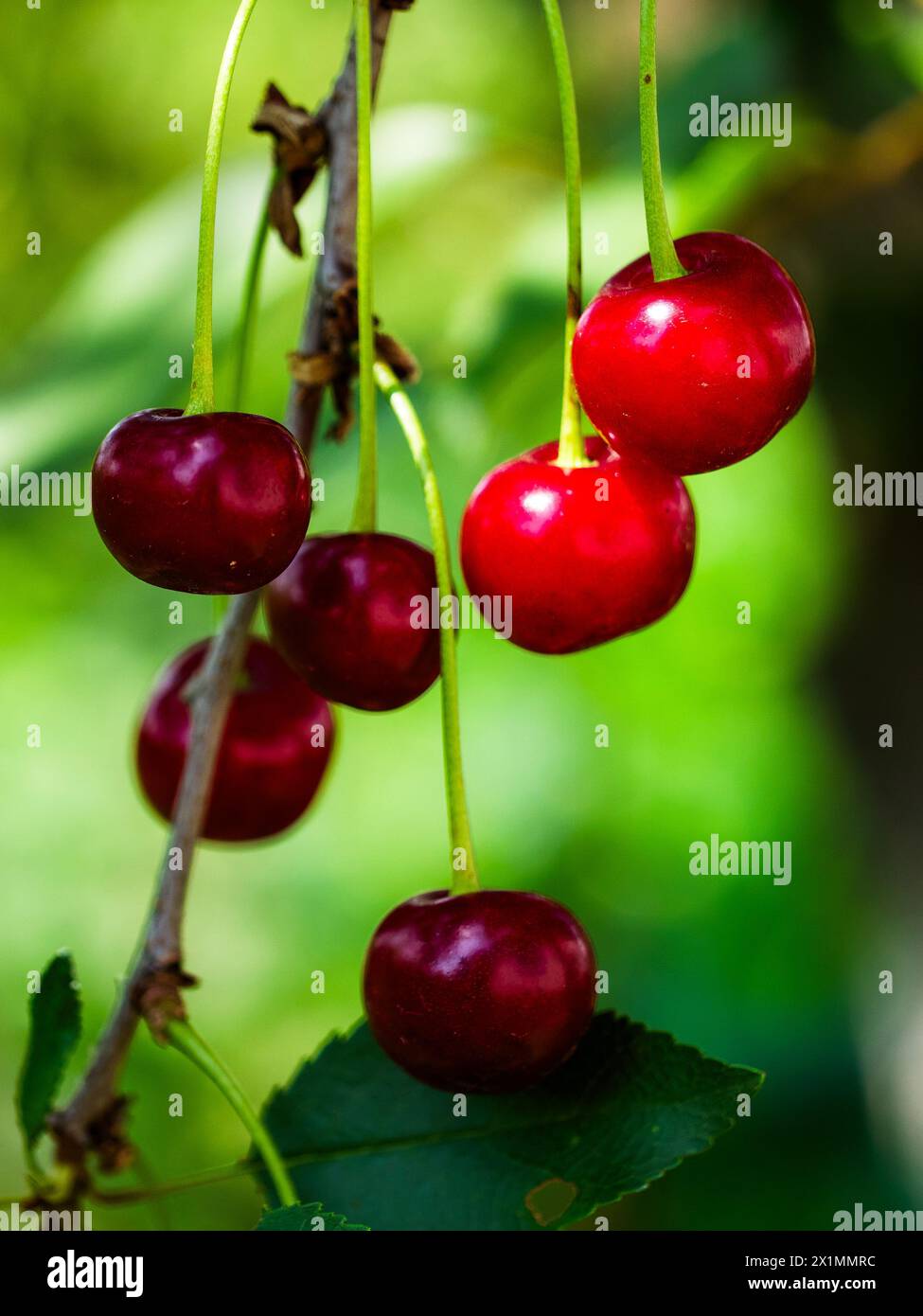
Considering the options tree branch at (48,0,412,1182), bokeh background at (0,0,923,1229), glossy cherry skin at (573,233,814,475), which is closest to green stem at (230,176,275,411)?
tree branch at (48,0,412,1182)

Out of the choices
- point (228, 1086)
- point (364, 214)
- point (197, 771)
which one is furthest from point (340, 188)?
point (228, 1086)

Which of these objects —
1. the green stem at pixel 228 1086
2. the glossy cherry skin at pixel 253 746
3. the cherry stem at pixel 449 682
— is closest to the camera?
the cherry stem at pixel 449 682

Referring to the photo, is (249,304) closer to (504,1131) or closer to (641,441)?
(641,441)

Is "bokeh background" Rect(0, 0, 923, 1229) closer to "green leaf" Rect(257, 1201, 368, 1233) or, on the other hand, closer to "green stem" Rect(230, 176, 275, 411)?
"green stem" Rect(230, 176, 275, 411)

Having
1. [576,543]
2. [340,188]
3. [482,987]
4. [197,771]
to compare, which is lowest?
[482,987]

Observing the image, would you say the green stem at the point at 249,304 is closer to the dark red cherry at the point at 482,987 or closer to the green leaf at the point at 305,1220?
the dark red cherry at the point at 482,987

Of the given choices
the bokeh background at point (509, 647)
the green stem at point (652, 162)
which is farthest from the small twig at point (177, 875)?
the bokeh background at point (509, 647)
